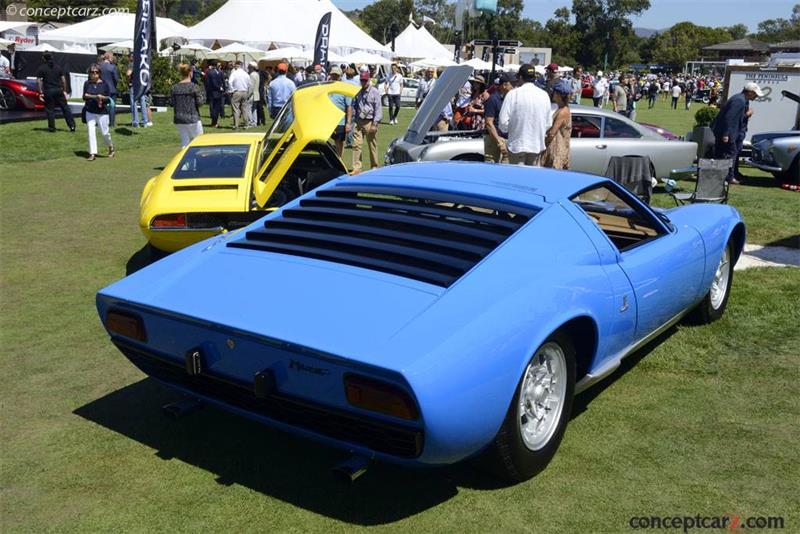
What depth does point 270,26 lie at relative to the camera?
29.6m

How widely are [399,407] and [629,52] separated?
110m

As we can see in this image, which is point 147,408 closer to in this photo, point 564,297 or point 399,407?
point 399,407

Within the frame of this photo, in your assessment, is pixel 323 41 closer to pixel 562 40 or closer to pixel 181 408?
pixel 181 408

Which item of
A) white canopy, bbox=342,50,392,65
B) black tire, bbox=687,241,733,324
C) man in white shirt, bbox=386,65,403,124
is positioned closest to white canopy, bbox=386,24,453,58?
white canopy, bbox=342,50,392,65

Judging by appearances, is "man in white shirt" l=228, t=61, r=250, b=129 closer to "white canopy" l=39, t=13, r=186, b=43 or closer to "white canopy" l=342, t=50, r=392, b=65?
"white canopy" l=39, t=13, r=186, b=43

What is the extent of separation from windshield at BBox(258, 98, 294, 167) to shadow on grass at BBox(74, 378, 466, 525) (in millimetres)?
3308

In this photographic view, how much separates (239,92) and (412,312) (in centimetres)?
1908

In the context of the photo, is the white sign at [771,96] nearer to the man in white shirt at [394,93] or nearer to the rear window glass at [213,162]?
the man in white shirt at [394,93]

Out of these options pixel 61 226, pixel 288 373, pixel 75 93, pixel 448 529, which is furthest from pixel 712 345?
pixel 75 93

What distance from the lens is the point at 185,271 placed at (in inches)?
143

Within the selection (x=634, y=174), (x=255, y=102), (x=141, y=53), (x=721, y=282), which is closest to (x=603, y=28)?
(x=255, y=102)
